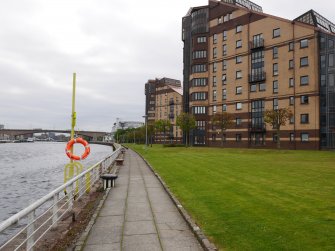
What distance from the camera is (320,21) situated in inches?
2333

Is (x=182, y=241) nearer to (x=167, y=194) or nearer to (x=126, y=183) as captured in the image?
(x=167, y=194)

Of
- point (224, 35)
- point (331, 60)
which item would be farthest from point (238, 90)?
point (331, 60)

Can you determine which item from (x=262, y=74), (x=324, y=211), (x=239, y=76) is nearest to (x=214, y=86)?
(x=239, y=76)

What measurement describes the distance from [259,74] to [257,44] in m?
5.44

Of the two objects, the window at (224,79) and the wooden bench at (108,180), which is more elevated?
the window at (224,79)

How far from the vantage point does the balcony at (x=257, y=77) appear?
56809 millimetres

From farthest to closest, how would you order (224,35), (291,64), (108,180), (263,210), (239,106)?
1. (224,35)
2. (239,106)
3. (291,64)
4. (108,180)
5. (263,210)

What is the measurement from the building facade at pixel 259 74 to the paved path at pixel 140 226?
43376 millimetres

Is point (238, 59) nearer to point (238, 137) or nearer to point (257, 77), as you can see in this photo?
point (257, 77)

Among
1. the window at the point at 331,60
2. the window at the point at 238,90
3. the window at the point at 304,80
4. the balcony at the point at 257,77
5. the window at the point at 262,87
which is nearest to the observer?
the window at the point at 331,60

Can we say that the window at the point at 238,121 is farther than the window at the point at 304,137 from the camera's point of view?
Yes

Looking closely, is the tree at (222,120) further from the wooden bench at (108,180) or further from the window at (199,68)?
the wooden bench at (108,180)

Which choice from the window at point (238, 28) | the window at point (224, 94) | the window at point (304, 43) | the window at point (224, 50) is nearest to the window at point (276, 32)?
the window at point (304, 43)

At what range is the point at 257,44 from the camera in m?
57.5
